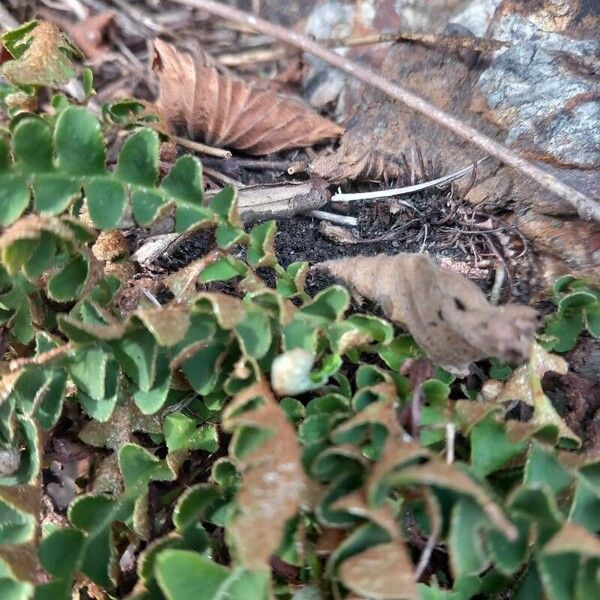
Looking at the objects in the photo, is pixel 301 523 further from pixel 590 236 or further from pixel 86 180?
pixel 590 236

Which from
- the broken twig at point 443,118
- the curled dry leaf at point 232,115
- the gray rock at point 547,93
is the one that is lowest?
the curled dry leaf at point 232,115

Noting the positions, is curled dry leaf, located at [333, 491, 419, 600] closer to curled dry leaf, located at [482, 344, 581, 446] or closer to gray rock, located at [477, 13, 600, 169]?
curled dry leaf, located at [482, 344, 581, 446]

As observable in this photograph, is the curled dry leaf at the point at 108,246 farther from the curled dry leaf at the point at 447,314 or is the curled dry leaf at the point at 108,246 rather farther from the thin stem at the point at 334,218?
the curled dry leaf at the point at 447,314

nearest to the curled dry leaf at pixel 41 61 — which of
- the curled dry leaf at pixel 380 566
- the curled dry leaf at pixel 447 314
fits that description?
the curled dry leaf at pixel 447 314

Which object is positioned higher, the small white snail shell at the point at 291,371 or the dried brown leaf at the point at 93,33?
Answer: the dried brown leaf at the point at 93,33

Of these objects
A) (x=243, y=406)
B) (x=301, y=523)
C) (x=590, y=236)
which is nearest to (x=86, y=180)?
(x=243, y=406)

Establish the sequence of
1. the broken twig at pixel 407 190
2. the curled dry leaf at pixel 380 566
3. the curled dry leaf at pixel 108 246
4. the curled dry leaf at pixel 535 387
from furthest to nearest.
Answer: the broken twig at pixel 407 190
the curled dry leaf at pixel 108 246
the curled dry leaf at pixel 535 387
the curled dry leaf at pixel 380 566

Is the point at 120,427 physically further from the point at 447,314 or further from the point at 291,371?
the point at 447,314

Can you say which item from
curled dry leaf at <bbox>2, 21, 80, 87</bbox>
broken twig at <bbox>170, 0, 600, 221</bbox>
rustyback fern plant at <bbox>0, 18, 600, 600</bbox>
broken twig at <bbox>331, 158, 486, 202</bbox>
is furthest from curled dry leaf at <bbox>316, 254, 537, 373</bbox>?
curled dry leaf at <bbox>2, 21, 80, 87</bbox>

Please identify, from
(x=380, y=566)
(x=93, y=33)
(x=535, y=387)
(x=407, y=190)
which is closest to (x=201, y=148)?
(x=407, y=190)
